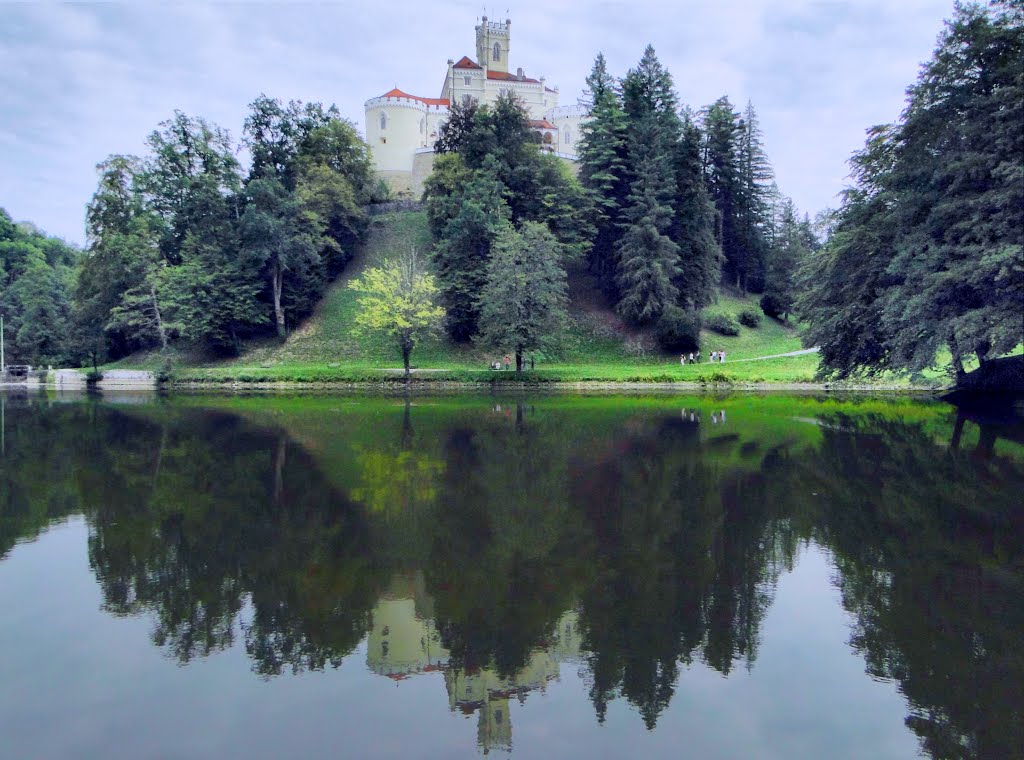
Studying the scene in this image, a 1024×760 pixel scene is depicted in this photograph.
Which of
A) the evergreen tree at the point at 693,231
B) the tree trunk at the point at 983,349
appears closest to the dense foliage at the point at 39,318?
the evergreen tree at the point at 693,231

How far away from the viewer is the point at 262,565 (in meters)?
7.71

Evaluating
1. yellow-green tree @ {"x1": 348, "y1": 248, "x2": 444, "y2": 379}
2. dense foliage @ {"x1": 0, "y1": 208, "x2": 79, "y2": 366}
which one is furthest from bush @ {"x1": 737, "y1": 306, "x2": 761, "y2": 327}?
dense foliage @ {"x1": 0, "y1": 208, "x2": 79, "y2": 366}

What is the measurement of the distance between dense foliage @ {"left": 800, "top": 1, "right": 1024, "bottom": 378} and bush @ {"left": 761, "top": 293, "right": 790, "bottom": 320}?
28045mm

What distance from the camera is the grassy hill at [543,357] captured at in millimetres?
37188

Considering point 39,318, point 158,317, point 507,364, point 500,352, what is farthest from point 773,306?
point 39,318

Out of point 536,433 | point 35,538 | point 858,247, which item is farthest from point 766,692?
point 858,247

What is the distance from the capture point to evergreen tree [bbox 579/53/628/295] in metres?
45.4

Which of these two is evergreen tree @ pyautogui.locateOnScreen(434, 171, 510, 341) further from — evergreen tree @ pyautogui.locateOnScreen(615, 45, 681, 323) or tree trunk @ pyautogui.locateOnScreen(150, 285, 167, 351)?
tree trunk @ pyautogui.locateOnScreen(150, 285, 167, 351)

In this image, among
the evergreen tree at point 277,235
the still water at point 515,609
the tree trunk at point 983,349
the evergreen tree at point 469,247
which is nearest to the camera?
the still water at point 515,609

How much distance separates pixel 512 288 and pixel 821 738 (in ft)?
103

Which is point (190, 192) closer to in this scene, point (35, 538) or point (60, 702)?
point (35, 538)

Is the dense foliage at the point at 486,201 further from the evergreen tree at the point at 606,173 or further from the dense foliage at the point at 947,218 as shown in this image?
the dense foliage at the point at 947,218

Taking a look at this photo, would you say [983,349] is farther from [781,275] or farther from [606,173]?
[781,275]

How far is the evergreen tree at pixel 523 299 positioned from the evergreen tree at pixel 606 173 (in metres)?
9.88
